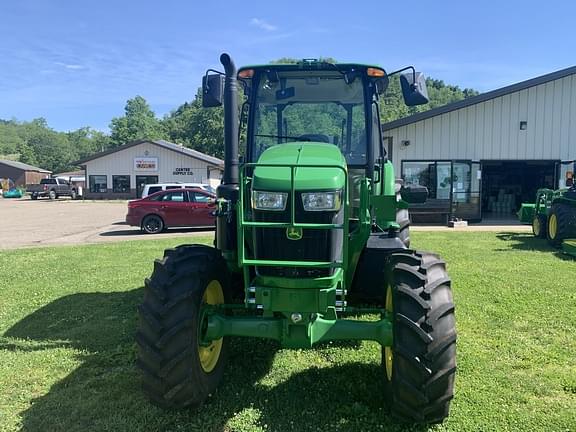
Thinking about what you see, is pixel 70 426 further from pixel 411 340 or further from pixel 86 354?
pixel 411 340

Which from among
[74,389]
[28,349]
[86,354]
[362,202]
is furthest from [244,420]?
[28,349]

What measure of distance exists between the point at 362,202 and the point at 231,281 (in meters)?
1.40

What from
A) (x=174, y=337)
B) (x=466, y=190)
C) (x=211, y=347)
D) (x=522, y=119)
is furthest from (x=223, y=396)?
(x=522, y=119)

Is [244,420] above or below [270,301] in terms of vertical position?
below

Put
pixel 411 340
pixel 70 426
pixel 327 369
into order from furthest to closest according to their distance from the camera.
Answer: pixel 327 369, pixel 70 426, pixel 411 340

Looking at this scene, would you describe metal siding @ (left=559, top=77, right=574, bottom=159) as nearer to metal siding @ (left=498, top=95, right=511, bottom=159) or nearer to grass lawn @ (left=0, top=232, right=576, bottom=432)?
metal siding @ (left=498, top=95, right=511, bottom=159)

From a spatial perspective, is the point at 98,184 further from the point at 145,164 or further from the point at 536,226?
the point at 536,226

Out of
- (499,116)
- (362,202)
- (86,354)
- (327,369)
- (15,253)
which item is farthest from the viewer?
(499,116)

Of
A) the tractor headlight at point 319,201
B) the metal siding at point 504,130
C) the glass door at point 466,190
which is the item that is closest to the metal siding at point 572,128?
the metal siding at point 504,130

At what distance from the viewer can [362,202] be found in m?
4.21

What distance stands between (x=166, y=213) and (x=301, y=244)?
1422cm

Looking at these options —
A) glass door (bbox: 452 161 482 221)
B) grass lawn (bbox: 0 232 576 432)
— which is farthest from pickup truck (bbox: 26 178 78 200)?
grass lawn (bbox: 0 232 576 432)

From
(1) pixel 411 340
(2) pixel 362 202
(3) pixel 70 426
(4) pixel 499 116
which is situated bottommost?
(3) pixel 70 426

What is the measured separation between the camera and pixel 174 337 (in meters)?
3.61
